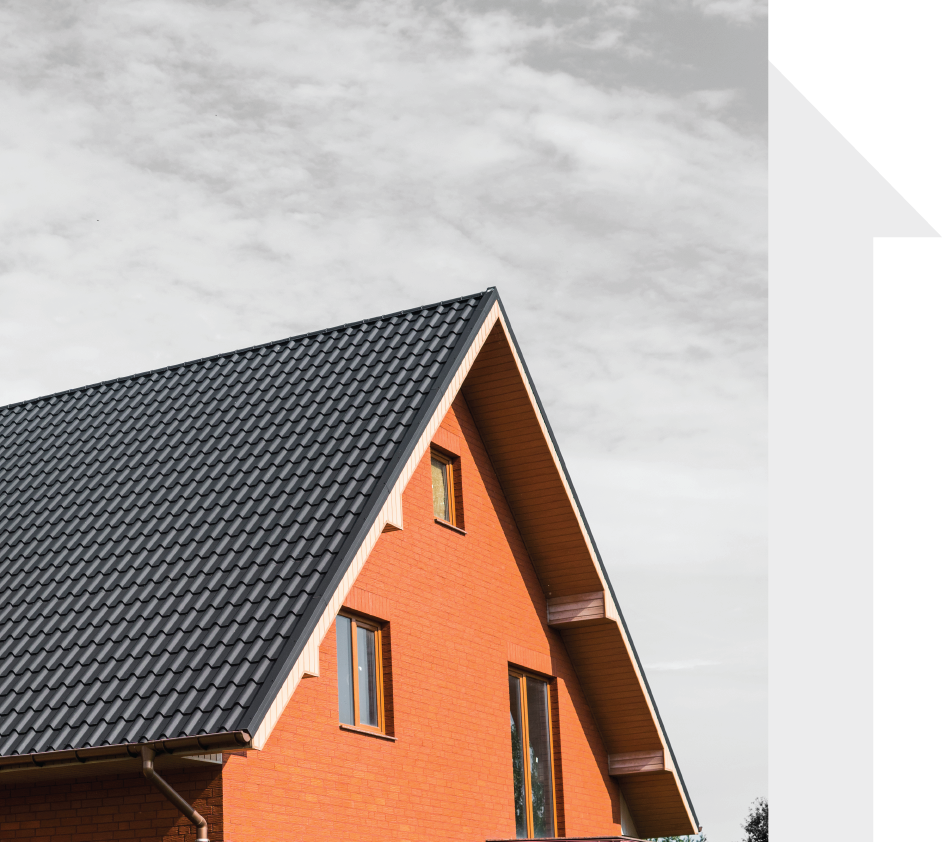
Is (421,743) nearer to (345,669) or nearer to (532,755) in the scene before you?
(345,669)

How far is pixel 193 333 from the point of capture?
24703mm

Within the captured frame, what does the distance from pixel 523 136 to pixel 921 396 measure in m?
6.18

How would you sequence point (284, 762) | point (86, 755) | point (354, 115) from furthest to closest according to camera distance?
1. point (354, 115)
2. point (284, 762)
3. point (86, 755)

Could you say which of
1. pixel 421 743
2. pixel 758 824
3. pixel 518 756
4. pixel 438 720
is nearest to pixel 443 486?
pixel 438 720

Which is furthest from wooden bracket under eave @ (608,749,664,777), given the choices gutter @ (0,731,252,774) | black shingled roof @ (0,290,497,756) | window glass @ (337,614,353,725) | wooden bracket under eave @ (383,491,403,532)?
gutter @ (0,731,252,774)

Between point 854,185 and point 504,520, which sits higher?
point 854,185

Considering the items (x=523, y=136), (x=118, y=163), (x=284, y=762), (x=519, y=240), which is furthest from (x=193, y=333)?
(x=284, y=762)

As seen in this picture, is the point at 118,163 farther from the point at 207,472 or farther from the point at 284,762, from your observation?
the point at 284,762

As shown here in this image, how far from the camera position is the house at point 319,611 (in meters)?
9.26

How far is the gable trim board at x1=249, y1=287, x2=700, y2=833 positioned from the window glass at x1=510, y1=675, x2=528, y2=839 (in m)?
1.45

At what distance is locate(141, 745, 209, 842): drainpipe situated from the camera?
860cm

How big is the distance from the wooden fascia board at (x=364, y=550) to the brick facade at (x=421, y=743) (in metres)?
0.97

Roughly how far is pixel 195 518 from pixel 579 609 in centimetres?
544

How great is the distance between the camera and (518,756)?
46.3 ft
